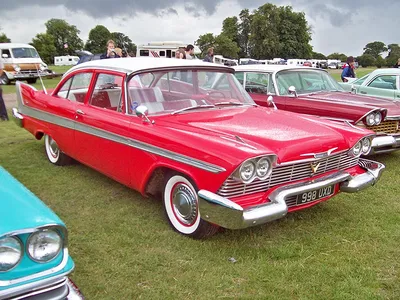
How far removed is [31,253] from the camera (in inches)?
71.7

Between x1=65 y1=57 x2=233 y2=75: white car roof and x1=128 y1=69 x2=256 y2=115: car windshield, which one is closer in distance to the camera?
x1=128 y1=69 x2=256 y2=115: car windshield

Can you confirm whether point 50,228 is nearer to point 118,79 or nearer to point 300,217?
point 118,79

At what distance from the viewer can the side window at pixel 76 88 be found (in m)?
4.72

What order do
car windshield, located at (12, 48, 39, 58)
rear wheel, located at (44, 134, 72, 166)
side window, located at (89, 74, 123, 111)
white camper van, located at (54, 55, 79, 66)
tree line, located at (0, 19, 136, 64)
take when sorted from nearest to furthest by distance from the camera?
side window, located at (89, 74, 123, 111) → rear wheel, located at (44, 134, 72, 166) → car windshield, located at (12, 48, 39, 58) → white camper van, located at (54, 55, 79, 66) → tree line, located at (0, 19, 136, 64)

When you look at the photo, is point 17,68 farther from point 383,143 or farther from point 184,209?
point 184,209

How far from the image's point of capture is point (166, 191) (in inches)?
143

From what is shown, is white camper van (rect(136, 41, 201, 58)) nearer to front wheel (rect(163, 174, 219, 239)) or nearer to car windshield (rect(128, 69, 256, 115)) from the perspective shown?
car windshield (rect(128, 69, 256, 115))

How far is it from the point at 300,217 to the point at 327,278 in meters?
1.10

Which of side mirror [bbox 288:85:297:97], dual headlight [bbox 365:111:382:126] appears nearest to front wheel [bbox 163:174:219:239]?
dual headlight [bbox 365:111:382:126]

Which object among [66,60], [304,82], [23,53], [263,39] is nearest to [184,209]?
[304,82]

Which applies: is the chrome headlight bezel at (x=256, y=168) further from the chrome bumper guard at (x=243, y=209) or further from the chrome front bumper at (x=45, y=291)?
the chrome front bumper at (x=45, y=291)

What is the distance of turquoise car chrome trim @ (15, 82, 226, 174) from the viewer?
10.3ft

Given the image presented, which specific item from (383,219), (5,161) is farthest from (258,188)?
(5,161)

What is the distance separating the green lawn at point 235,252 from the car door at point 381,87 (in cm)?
419
